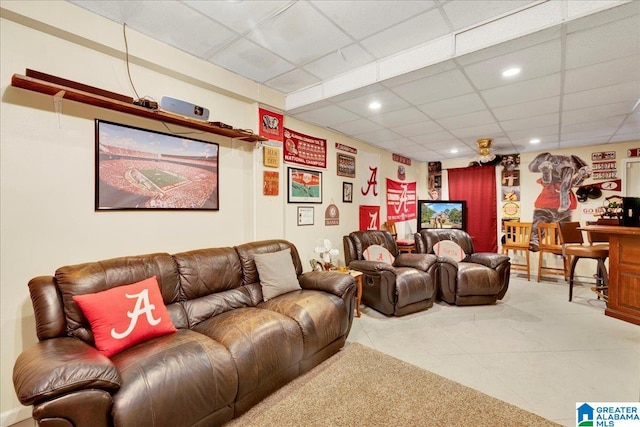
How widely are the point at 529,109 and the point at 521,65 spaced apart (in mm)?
1299

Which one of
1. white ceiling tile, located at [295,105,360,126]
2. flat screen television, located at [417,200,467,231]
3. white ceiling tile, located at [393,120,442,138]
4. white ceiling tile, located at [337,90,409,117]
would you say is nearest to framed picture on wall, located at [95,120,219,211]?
white ceiling tile, located at [295,105,360,126]

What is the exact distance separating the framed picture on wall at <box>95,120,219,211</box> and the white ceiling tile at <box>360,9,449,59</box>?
180cm

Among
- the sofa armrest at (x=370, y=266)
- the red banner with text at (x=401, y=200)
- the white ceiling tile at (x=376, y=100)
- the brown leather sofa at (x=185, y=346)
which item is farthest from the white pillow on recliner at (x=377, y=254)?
the white ceiling tile at (x=376, y=100)

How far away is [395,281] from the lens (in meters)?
3.35

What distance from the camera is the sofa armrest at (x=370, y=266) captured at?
3.45 metres

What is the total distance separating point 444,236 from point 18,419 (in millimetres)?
4887

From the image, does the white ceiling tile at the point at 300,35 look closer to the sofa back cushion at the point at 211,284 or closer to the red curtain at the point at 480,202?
the sofa back cushion at the point at 211,284

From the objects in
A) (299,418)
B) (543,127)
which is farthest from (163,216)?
(543,127)

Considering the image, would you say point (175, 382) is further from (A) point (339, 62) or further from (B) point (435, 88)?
(B) point (435, 88)

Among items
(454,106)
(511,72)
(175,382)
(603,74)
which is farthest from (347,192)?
(175,382)

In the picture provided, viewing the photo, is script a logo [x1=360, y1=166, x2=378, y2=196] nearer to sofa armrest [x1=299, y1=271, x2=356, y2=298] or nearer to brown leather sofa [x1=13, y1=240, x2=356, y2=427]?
sofa armrest [x1=299, y1=271, x2=356, y2=298]

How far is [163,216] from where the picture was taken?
254 cm

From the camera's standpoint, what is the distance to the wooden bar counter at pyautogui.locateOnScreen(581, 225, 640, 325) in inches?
122

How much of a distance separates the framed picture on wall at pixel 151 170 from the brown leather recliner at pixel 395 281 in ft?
6.46
